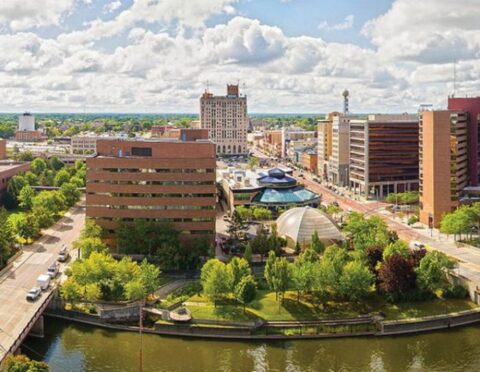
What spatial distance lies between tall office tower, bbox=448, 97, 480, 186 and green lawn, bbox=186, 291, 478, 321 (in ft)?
189

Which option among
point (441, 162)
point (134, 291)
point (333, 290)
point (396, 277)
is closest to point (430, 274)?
point (396, 277)

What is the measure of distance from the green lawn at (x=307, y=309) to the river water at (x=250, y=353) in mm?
3654

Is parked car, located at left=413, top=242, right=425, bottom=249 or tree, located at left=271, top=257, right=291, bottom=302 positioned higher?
tree, located at left=271, top=257, right=291, bottom=302

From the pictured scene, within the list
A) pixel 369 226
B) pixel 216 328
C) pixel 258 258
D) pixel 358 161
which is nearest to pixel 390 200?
pixel 358 161

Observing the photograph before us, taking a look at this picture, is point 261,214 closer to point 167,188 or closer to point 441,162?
point 167,188

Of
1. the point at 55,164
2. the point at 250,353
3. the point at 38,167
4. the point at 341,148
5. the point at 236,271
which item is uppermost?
the point at 341,148

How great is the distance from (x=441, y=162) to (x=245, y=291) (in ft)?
199

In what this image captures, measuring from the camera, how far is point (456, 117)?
112 meters

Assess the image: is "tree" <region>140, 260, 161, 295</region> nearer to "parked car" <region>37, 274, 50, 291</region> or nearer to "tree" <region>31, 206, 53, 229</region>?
"parked car" <region>37, 274, 50, 291</region>

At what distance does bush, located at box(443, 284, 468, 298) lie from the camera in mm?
72438

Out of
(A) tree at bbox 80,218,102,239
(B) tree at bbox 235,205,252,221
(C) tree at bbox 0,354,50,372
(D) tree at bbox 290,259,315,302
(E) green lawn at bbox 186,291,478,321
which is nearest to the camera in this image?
(C) tree at bbox 0,354,50,372

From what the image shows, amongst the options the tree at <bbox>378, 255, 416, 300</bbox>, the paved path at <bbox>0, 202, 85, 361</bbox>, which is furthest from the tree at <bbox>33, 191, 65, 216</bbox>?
the tree at <bbox>378, 255, 416, 300</bbox>

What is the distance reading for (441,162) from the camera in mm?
111438

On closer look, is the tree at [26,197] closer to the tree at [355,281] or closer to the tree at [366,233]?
the tree at [366,233]
